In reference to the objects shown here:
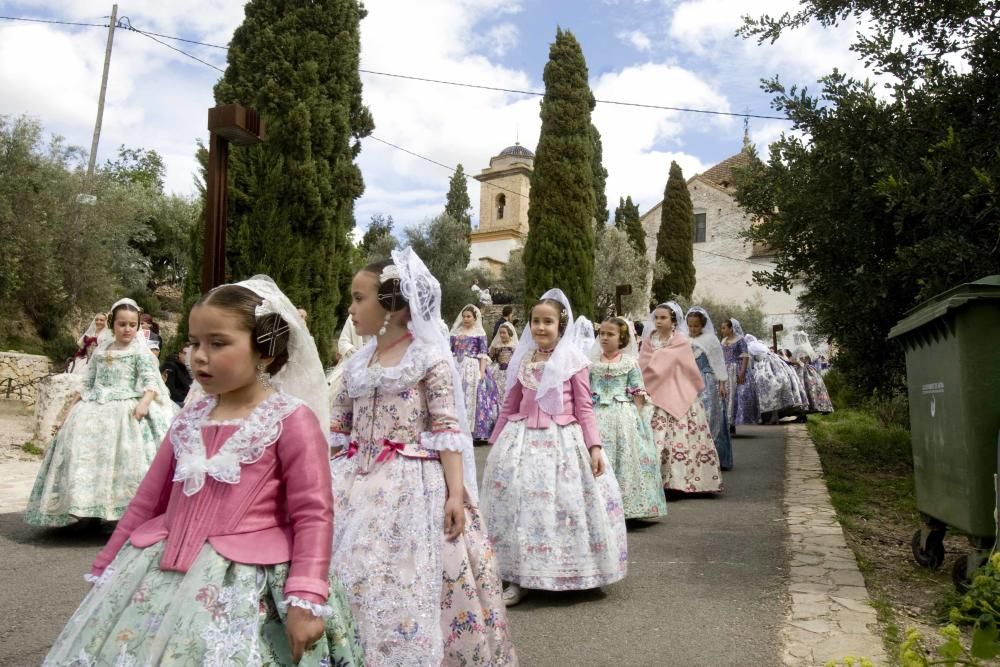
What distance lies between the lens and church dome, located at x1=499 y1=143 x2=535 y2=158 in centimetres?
5172

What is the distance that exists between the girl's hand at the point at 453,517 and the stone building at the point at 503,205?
1803 inches

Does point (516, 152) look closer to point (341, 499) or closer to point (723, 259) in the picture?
point (723, 259)

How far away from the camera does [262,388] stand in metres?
2.49

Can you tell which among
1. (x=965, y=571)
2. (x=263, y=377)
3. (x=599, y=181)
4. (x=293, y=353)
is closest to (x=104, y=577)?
(x=263, y=377)

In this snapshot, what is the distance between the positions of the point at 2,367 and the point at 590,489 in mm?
13652

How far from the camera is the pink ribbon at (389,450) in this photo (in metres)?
3.34

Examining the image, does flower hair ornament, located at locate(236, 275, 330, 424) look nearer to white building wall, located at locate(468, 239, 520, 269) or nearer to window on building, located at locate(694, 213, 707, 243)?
window on building, located at locate(694, 213, 707, 243)

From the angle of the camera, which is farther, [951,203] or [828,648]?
[951,203]

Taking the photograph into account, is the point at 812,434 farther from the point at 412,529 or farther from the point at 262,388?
the point at 262,388

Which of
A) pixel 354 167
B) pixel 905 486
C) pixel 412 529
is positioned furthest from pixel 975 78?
pixel 354 167

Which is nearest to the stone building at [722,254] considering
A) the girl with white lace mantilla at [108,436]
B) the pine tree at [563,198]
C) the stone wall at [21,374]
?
the pine tree at [563,198]

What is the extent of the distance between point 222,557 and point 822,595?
12.5 ft

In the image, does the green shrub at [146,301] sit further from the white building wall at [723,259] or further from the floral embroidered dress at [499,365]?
the white building wall at [723,259]

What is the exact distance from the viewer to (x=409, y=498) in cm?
324
